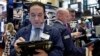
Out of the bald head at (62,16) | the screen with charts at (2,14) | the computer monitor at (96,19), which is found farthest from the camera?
the screen with charts at (2,14)

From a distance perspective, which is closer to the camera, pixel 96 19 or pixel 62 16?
pixel 96 19

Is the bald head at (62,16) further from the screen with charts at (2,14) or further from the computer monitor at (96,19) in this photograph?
the screen with charts at (2,14)

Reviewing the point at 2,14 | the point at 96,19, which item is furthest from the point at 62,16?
the point at 2,14

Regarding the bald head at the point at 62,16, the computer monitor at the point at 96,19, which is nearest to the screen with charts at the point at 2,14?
the bald head at the point at 62,16

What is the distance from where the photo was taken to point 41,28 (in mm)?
2715

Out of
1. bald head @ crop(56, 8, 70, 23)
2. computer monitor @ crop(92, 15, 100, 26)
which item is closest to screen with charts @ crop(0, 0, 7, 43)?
bald head @ crop(56, 8, 70, 23)

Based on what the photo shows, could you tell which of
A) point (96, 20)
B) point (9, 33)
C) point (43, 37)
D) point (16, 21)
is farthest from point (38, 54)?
point (16, 21)

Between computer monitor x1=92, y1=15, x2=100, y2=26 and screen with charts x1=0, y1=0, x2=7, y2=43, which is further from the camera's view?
screen with charts x1=0, y1=0, x2=7, y2=43

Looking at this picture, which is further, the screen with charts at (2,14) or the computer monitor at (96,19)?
the screen with charts at (2,14)

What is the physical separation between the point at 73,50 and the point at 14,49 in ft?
4.62

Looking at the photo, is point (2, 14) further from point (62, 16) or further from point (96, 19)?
point (96, 19)

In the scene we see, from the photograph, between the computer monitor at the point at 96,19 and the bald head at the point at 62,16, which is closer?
the computer monitor at the point at 96,19

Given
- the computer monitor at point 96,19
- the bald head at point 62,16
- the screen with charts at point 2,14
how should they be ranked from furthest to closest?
the screen with charts at point 2,14 → the bald head at point 62,16 → the computer monitor at point 96,19

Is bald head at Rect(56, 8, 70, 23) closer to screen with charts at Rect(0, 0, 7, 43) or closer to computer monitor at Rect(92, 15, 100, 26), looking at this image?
computer monitor at Rect(92, 15, 100, 26)
